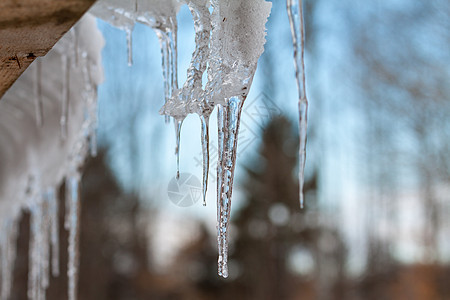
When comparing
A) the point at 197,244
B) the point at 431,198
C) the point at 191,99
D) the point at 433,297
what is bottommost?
the point at 433,297

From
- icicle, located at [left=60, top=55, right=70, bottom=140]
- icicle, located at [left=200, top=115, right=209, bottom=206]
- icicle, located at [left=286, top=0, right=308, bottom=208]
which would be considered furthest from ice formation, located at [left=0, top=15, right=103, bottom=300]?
icicle, located at [left=286, top=0, right=308, bottom=208]

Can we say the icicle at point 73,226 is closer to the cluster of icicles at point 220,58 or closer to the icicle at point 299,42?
the cluster of icicles at point 220,58

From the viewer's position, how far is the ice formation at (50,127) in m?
1.18

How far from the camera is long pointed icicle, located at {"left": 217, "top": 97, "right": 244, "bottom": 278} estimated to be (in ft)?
2.49

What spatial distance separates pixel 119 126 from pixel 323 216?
398 cm

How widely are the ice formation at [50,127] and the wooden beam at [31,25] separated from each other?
1.53 ft

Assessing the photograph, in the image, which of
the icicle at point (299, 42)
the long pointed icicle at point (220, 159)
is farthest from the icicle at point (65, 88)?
the icicle at point (299, 42)

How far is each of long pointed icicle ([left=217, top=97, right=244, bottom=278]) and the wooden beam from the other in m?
0.28

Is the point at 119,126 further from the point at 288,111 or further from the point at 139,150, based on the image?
the point at 288,111

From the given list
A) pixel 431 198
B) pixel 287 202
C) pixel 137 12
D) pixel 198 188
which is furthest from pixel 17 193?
pixel 431 198

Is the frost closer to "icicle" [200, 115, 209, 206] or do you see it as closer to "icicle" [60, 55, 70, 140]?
"icicle" [200, 115, 209, 206]

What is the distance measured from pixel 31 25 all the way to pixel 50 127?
1065mm

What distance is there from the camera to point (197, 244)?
9.68m

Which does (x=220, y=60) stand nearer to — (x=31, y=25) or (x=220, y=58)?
(x=220, y=58)
